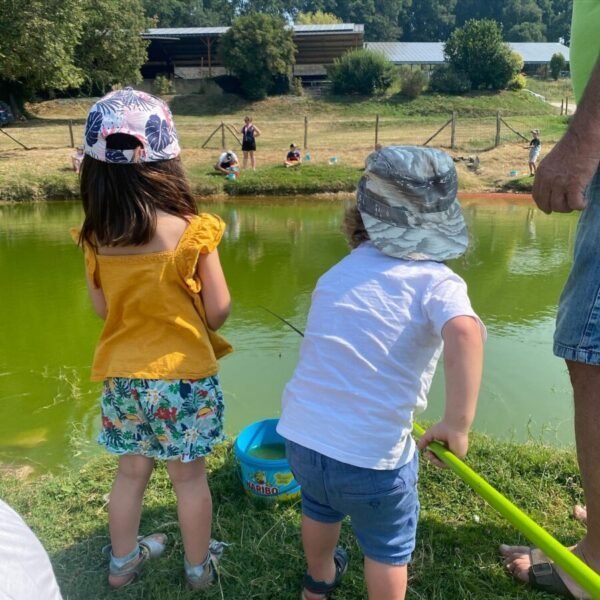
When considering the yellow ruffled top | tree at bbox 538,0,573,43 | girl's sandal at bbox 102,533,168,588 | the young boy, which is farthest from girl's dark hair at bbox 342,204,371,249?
tree at bbox 538,0,573,43

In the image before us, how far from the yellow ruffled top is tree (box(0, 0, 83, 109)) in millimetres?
16222

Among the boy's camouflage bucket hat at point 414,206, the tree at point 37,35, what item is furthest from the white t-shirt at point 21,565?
the tree at point 37,35

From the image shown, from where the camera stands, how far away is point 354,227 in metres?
1.67

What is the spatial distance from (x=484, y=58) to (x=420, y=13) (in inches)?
2073

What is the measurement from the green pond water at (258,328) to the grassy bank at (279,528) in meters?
0.59

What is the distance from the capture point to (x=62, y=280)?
20.7ft

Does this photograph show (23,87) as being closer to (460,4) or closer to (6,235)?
(6,235)

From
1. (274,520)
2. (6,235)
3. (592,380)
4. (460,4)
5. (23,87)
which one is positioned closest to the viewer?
(592,380)

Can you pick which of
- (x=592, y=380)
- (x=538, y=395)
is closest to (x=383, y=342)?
(x=592, y=380)

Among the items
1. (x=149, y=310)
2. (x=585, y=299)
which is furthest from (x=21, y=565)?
(x=585, y=299)

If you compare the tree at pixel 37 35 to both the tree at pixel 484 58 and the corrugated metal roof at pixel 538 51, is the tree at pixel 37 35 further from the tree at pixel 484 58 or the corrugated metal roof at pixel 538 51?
the corrugated metal roof at pixel 538 51

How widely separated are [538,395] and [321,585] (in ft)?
7.56

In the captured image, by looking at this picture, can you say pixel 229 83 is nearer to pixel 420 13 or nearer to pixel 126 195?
pixel 126 195

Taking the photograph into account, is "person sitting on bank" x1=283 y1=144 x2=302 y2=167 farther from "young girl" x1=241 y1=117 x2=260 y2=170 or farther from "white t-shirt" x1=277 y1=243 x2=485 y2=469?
"white t-shirt" x1=277 y1=243 x2=485 y2=469
